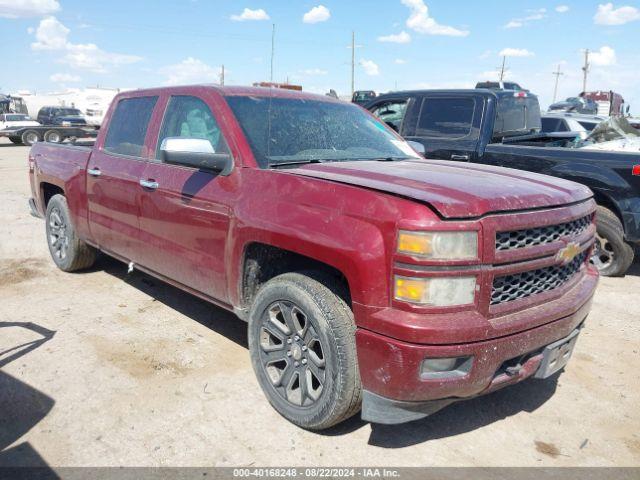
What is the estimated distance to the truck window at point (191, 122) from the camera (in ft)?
11.4

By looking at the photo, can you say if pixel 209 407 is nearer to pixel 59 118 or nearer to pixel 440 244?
pixel 440 244

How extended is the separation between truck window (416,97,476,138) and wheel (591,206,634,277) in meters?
1.72

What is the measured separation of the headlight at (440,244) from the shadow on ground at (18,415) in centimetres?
195

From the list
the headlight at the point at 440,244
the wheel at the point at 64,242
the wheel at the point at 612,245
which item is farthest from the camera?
the wheel at the point at 612,245

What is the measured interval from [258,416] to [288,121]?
1.84 m

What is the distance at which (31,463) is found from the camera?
2.63 m

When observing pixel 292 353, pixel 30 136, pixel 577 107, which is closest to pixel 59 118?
pixel 30 136

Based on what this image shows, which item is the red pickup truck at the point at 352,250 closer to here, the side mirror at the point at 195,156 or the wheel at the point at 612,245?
the side mirror at the point at 195,156

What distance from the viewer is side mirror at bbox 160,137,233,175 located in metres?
3.17

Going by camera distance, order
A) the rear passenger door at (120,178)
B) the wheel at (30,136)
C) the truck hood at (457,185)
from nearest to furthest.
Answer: the truck hood at (457,185) < the rear passenger door at (120,178) < the wheel at (30,136)

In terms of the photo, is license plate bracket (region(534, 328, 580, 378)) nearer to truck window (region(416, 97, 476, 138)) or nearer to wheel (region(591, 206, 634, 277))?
wheel (region(591, 206, 634, 277))

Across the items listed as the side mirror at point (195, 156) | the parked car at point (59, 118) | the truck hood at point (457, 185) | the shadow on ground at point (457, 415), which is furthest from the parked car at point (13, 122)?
the truck hood at point (457, 185)

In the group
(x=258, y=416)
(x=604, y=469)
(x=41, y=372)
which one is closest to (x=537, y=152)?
(x=604, y=469)

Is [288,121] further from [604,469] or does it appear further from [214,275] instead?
[604,469]
